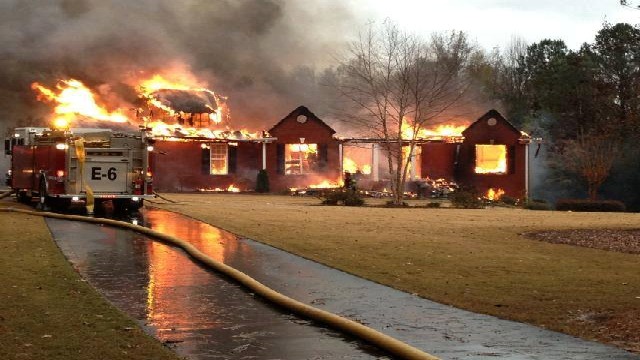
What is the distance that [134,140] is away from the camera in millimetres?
26000

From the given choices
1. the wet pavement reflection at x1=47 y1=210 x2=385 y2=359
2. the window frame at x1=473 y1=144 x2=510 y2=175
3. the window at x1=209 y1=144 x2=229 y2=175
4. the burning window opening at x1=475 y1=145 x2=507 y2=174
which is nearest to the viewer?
the wet pavement reflection at x1=47 y1=210 x2=385 y2=359

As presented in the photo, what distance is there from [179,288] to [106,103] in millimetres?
36640

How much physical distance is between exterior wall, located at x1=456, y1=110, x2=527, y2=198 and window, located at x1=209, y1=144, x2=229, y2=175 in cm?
1236

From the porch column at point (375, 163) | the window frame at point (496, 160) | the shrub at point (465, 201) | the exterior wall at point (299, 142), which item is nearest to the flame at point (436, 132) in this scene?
the window frame at point (496, 160)

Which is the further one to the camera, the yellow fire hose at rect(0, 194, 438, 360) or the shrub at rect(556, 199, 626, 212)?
the shrub at rect(556, 199, 626, 212)

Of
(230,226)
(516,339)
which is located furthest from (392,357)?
(230,226)

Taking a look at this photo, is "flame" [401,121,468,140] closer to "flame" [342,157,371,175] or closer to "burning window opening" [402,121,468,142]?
"burning window opening" [402,121,468,142]

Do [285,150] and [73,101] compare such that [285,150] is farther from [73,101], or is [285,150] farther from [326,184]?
[73,101]

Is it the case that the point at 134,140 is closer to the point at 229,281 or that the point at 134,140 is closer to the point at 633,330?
the point at 229,281

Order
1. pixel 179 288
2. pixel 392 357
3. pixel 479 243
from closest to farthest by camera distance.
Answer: pixel 392 357 < pixel 179 288 < pixel 479 243

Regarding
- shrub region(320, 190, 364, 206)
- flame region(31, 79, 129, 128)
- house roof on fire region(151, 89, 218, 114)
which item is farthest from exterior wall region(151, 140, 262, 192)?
shrub region(320, 190, 364, 206)

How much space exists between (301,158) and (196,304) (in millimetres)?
39454

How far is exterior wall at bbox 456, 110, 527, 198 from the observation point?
50.0 metres

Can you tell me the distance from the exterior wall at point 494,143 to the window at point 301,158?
7.76 metres
